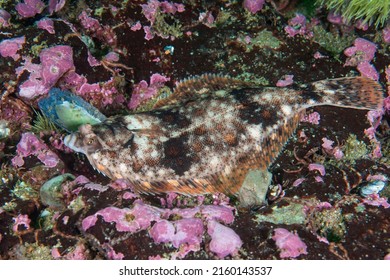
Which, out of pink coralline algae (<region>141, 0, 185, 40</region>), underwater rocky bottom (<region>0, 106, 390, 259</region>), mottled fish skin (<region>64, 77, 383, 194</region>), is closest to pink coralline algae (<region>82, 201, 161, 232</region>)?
underwater rocky bottom (<region>0, 106, 390, 259</region>)

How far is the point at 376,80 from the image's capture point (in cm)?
523

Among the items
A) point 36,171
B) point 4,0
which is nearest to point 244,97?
point 36,171

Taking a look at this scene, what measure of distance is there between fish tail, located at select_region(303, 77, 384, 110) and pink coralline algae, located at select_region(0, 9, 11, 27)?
4.45 m

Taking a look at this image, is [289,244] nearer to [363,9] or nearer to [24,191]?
[24,191]

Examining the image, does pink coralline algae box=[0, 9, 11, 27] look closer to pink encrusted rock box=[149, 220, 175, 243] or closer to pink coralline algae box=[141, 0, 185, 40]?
pink coralline algae box=[141, 0, 185, 40]

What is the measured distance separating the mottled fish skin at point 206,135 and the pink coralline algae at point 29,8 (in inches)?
102

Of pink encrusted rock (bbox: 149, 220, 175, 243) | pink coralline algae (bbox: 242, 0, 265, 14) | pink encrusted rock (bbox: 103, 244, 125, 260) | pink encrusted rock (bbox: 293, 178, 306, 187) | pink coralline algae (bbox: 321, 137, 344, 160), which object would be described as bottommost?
pink encrusted rock (bbox: 103, 244, 125, 260)

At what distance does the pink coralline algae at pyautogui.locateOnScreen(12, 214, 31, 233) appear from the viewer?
11.9 feet

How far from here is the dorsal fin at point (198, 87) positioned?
4812 mm

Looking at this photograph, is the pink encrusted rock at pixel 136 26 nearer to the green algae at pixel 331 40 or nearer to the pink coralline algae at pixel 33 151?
the pink coralline algae at pixel 33 151

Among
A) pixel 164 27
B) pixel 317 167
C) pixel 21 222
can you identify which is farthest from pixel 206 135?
pixel 21 222

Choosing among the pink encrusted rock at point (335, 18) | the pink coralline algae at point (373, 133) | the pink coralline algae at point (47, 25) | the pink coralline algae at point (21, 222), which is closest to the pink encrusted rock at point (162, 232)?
the pink coralline algae at point (21, 222)
